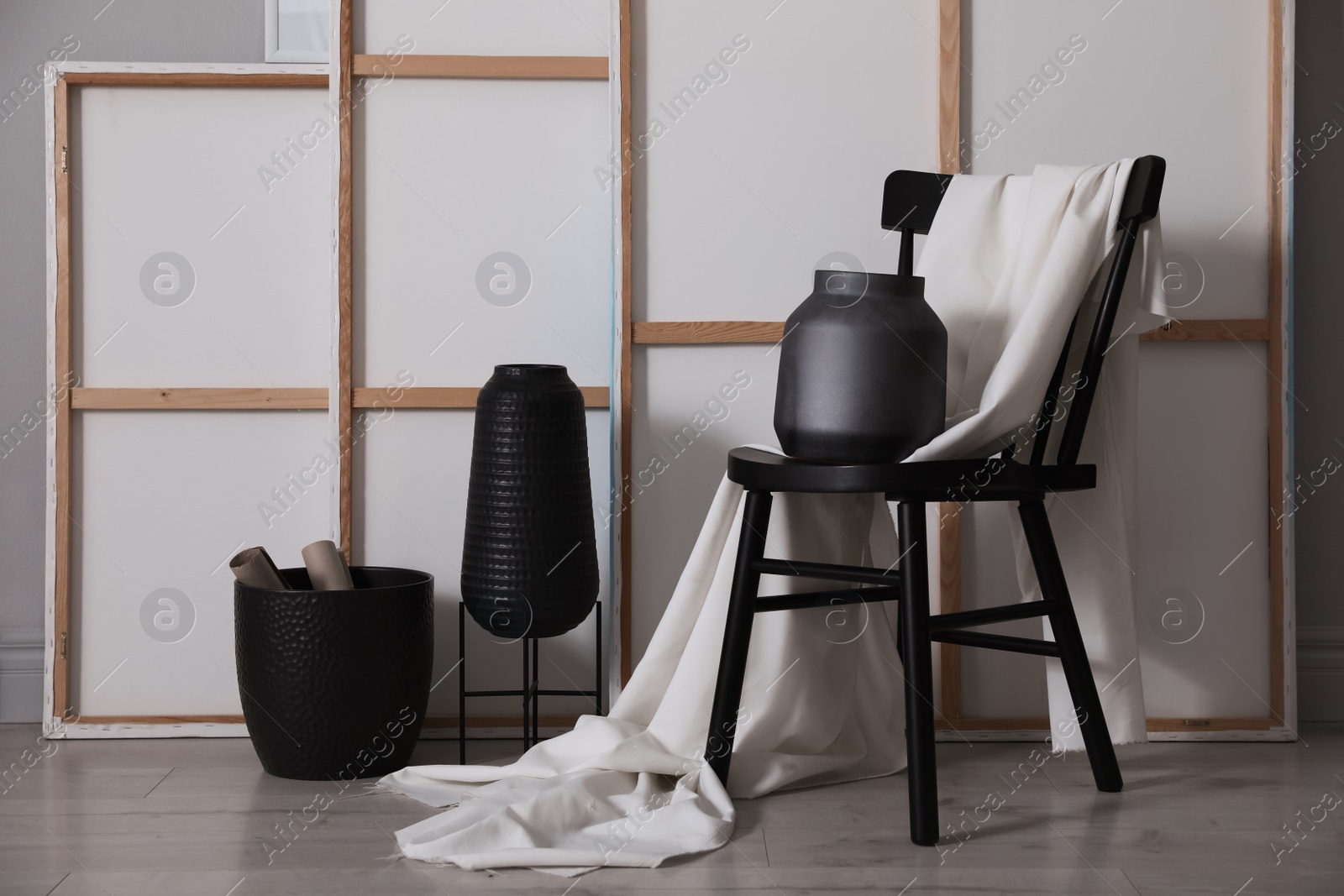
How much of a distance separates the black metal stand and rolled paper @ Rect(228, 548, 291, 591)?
32cm

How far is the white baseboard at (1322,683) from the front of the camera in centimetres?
214

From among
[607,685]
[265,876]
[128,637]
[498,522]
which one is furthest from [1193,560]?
[128,637]

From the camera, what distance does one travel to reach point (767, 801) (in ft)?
5.39

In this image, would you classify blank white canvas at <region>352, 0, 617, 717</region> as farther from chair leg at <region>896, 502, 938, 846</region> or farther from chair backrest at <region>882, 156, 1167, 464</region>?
chair backrest at <region>882, 156, 1167, 464</region>

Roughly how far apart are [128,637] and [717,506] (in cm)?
119

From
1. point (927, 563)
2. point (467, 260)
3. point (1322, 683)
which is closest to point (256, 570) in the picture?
point (467, 260)

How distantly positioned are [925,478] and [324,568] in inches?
40.4

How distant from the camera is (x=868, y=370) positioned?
1.51m

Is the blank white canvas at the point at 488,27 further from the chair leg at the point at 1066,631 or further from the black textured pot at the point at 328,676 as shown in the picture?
the chair leg at the point at 1066,631

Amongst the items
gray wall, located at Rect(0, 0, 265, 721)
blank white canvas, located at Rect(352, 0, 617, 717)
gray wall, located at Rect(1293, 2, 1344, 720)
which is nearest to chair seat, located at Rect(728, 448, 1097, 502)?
blank white canvas, located at Rect(352, 0, 617, 717)

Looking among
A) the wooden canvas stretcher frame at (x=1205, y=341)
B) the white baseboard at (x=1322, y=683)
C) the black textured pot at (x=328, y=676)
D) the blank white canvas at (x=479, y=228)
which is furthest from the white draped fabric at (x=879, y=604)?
the white baseboard at (x=1322, y=683)

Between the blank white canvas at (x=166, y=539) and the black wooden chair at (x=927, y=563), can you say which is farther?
the blank white canvas at (x=166, y=539)

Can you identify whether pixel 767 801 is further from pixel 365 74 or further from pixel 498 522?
pixel 365 74

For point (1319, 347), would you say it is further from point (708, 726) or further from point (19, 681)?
point (19, 681)
